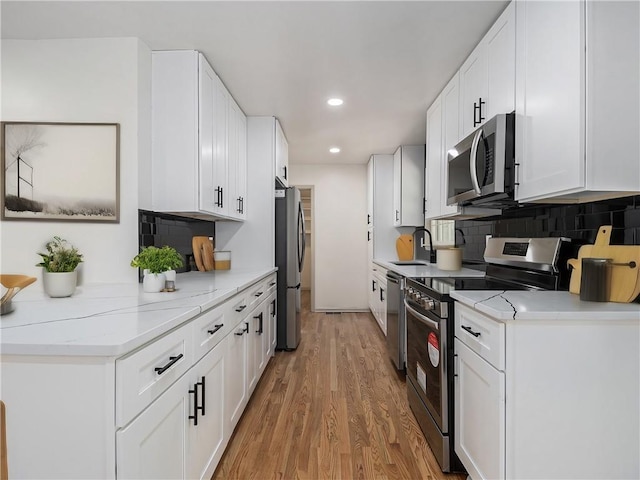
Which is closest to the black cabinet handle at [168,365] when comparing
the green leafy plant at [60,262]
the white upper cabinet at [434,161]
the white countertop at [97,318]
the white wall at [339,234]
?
the white countertop at [97,318]

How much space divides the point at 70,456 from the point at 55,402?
14 centimetres

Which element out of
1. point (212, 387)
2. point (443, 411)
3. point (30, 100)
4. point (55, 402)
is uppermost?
point (30, 100)

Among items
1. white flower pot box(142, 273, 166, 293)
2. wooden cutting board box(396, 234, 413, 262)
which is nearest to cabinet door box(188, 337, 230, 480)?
white flower pot box(142, 273, 166, 293)

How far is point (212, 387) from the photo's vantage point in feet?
5.49

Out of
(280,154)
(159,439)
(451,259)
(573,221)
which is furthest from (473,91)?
(159,439)

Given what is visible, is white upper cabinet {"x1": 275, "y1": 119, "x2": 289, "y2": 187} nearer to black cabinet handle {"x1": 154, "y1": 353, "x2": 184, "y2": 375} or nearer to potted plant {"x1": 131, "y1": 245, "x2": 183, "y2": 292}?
potted plant {"x1": 131, "y1": 245, "x2": 183, "y2": 292}

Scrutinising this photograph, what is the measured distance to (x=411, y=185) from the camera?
4.72 m

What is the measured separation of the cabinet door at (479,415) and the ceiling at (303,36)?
5.62 ft

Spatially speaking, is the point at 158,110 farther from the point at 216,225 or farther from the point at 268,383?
the point at 268,383

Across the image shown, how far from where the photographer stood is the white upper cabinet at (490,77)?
183cm

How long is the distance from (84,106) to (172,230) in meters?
1.01

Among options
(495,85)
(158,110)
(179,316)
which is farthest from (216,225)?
(495,85)

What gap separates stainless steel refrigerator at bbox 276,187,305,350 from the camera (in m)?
3.75

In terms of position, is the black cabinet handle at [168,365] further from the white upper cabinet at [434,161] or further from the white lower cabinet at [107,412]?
the white upper cabinet at [434,161]
